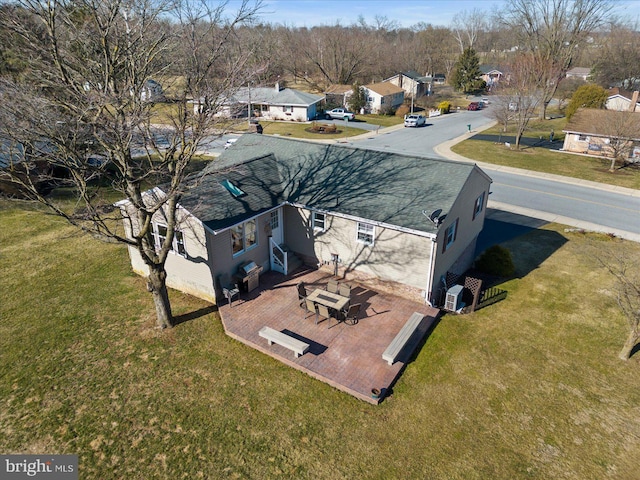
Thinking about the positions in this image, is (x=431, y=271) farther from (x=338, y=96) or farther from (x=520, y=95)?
(x=338, y=96)

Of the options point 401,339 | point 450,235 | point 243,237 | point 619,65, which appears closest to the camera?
point 401,339

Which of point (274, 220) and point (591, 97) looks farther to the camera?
point (591, 97)

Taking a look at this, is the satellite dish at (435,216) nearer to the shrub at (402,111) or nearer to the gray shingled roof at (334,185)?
the gray shingled roof at (334,185)

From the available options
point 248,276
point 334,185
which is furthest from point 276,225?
point 334,185

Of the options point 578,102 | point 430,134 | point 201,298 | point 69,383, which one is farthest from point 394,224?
point 578,102

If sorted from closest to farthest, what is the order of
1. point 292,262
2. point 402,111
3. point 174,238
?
point 174,238
point 292,262
point 402,111

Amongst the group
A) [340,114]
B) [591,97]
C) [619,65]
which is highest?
[619,65]

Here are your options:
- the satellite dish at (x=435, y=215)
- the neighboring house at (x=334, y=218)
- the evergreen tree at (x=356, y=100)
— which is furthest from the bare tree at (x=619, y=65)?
the satellite dish at (x=435, y=215)

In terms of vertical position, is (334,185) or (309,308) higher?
(334,185)
